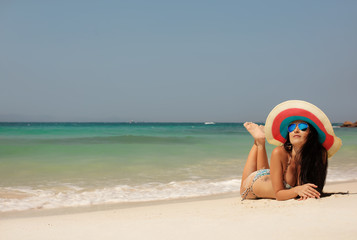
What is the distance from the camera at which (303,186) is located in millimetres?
3752

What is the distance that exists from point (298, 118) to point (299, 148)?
33 centimetres

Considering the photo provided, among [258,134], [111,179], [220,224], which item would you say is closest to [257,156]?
[258,134]

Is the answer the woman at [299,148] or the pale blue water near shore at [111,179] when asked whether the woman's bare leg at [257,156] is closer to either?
the woman at [299,148]

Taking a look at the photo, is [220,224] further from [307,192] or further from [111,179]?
[111,179]

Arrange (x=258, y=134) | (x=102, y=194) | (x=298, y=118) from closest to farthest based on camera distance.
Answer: (x=298, y=118) → (x=258, y=134) → (x=102, y=194)

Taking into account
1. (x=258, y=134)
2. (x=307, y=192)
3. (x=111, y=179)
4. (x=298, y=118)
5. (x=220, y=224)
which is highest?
(x=298, y=118)

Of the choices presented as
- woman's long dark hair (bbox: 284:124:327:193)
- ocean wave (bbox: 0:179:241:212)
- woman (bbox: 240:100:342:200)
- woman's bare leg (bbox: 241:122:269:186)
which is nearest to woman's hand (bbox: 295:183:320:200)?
woman (bbox: 240:100:342:200)

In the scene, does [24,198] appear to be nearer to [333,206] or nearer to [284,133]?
[284,133]

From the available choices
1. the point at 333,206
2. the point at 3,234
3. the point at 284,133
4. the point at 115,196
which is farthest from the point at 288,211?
the point at 115,196

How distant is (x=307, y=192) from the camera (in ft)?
12.2

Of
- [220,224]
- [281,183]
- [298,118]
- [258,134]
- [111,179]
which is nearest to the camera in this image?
[220,224]

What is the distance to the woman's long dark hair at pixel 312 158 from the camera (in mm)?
3709

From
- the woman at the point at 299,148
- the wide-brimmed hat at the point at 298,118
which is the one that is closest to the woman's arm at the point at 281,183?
the woman at the point at 299,148

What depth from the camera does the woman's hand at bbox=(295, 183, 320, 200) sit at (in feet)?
12.1
